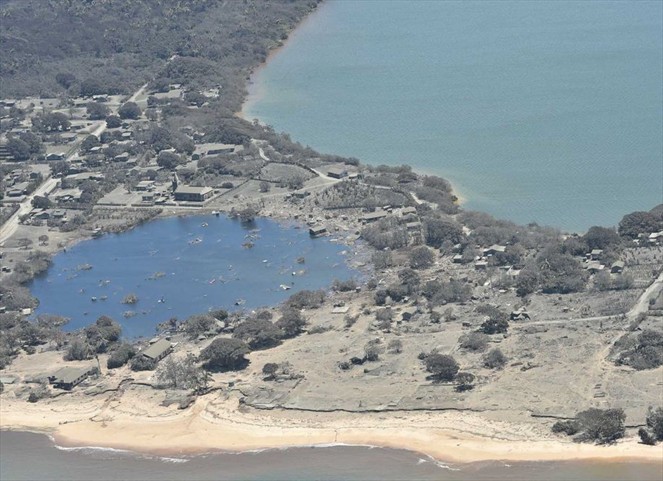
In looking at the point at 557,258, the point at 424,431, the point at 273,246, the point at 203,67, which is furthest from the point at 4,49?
the point at 424,431

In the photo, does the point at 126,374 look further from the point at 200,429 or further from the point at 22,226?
the point at 22,226

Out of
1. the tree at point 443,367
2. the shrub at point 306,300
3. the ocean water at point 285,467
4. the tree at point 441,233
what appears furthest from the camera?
the tree at point 441,233

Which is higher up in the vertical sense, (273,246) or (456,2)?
(456,2)

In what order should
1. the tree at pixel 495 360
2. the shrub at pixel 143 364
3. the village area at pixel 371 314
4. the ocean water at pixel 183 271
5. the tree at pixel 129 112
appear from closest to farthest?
the village area at pixel 371 314 → the tree at pixel 495 360 → the shrub at pixel 143 364 → the ocean water at pixel 183 271 → the tree at pixel 129 112

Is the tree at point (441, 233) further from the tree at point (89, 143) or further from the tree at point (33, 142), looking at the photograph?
the tree at point (33, 142)

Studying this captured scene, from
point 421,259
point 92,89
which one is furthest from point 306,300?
point 92,89

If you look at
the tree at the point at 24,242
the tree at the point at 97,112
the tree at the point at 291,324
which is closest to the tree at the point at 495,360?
the tree at the point at 291,324
